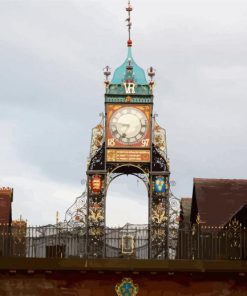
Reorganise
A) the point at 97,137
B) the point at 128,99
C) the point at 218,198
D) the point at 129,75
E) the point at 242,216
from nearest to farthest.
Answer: the point at 242,216 < the point at 218,198 < the point at 128,99 < the point at 97,137 < the point at 129,75

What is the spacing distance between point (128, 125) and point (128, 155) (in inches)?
65.5

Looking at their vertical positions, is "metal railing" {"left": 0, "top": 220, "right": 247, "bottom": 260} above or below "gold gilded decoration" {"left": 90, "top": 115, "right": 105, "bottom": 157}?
below

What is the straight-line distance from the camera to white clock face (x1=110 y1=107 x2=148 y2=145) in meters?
47.0

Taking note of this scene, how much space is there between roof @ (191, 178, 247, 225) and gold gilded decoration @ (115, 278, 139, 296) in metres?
12.0

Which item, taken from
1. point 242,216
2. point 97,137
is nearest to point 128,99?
point 97,137

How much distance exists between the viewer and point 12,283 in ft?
90.0

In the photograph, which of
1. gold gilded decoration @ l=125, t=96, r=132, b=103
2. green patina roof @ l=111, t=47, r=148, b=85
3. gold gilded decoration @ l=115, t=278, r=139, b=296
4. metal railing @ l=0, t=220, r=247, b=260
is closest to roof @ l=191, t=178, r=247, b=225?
gold gilded decoration @ l=125, t=96, r=132, b=103

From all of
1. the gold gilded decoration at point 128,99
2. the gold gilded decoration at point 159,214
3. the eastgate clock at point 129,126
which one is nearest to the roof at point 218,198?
the gold gilded decoration at point 159,214

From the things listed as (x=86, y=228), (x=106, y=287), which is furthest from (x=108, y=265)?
(x=86, y=228)

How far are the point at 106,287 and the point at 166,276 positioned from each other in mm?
1954

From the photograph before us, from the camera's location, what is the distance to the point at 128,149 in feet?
153

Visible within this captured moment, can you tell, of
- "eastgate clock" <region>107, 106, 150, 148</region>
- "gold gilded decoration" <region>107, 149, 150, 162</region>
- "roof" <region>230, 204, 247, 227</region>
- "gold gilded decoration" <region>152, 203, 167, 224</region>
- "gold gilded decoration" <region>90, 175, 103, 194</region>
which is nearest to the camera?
"roof" <region>230, 204, 247, 227</region>

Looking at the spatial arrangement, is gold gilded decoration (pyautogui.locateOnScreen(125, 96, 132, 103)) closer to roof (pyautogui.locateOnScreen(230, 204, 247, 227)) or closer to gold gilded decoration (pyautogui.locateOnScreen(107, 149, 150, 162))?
gold gilded decoration (pyautogui.locateOnScreen(107, 149, 150, 162))

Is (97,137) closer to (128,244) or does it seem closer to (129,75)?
(129,75)
